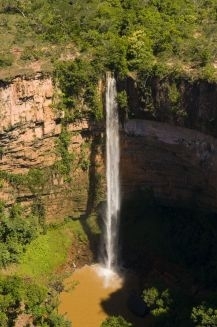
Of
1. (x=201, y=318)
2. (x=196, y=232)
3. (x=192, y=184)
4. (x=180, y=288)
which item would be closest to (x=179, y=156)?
(x=192, y=184)

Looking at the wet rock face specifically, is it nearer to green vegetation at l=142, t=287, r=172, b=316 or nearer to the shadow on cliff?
the shadow on cliff

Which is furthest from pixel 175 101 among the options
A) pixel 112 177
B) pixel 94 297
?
pixel 94 297

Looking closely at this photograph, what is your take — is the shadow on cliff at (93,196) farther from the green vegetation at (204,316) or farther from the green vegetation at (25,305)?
the green vegetation at (204,316)

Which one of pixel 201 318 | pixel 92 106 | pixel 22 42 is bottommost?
pixel 201 318

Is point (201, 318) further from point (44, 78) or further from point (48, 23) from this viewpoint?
point (48, 23)

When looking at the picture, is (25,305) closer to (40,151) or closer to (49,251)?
(49,251)

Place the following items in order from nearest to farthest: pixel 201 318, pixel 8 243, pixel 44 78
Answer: pixel 201 318 → pixel 44 78 → pixel 8 243

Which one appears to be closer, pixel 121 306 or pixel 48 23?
pixel 121 306
